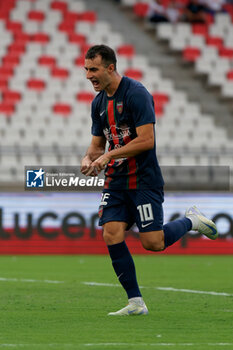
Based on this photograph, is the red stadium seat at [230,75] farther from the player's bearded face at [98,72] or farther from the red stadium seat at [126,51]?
the player's bearded face at [98,72]

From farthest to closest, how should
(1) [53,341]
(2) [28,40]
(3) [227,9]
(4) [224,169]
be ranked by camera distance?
(3) [227,9]
(2) [28,40]
(4) [224,169]
(1) [53,341]

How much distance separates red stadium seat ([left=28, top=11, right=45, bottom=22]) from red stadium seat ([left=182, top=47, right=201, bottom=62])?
3851 mm

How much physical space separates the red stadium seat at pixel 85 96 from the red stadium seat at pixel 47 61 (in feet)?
4.07

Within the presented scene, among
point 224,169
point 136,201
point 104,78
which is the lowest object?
point 224,169

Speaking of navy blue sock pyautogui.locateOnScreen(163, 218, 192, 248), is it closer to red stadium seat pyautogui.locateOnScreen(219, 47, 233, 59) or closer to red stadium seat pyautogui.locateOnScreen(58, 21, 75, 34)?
red stadium seat pyautogui.locateOnScreen(58, 21, 75, 34)

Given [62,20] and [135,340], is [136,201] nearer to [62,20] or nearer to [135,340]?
[135,340]

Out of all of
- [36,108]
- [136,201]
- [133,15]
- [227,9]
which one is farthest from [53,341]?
Answer: [227,9]

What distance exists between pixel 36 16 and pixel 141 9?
3.39 metres

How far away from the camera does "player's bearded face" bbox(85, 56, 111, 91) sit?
6.57 m

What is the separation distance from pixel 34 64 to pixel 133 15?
423 centimetres

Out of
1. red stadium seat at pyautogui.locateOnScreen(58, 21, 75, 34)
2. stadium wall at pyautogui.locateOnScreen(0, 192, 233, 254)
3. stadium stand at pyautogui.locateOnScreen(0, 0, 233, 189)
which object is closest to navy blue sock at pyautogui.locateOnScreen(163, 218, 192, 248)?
stadium wall at pyautogui.locateOnScreen(0, 192, 233, 254)

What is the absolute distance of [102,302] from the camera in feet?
25.2

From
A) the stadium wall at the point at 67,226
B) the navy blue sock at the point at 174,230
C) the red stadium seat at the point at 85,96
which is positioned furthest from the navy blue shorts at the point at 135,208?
the red stadium seat at the point at 85,96

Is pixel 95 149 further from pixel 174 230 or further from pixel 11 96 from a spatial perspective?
pixel 11 96
